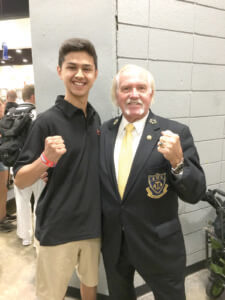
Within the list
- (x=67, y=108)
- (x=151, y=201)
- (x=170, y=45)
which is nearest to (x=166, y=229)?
(x=151, y=201)

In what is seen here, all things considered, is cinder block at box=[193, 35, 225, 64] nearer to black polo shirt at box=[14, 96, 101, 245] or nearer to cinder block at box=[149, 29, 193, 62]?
cinder block at box=[149, 29, 193, 62]

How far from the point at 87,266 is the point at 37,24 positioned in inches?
63.8

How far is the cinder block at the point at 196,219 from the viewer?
76.7 inches

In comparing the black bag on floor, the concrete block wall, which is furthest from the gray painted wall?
the black bag on floor

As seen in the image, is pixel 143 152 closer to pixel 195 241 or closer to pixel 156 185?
pixel 156 185

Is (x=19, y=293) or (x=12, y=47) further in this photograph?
(x=12, y=47)

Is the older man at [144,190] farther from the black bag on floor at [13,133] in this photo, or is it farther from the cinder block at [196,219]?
the black bag on floor at [13,133]

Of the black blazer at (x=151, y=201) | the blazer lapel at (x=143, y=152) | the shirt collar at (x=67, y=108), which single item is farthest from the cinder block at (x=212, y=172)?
the shirt collar at (x=67, y=108)

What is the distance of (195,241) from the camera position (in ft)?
6.72

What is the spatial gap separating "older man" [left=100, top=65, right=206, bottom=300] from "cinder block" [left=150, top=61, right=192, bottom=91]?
0.53 metres

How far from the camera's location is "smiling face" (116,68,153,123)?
3.61 ft

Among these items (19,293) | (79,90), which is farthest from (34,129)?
(19,293)

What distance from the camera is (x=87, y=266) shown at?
1344 millimetres

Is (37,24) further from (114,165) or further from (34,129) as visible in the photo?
(114,165)
